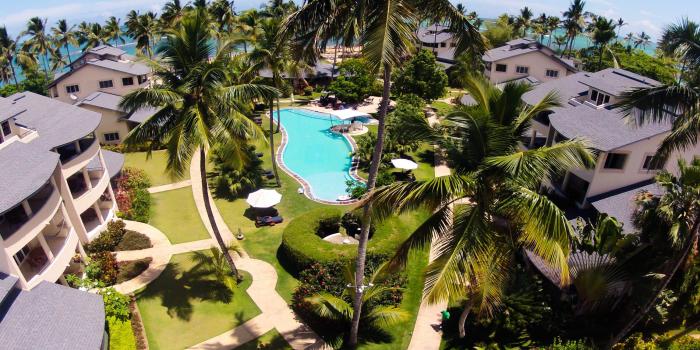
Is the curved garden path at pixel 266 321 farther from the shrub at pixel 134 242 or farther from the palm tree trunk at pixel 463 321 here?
the shrub at pixel 134 242

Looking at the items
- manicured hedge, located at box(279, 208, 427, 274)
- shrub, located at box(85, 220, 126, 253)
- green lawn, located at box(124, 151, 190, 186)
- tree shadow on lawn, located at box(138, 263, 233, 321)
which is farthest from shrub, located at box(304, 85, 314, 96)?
tree shadow on lawn, located at box(138, 263, 233, 321)

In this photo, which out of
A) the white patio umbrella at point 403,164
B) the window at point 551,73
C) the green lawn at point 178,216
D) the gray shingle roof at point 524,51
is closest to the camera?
the green lawn at point 178,216

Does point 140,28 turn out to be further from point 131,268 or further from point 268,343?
point 268,343

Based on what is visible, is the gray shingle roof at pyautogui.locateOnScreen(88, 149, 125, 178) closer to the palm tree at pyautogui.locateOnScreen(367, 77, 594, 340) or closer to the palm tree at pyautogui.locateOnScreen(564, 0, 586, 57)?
the palm tree at pyautogui.locateOnScreen(367, 77, 594, 340)

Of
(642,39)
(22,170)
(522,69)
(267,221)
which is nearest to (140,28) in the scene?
(267,221)

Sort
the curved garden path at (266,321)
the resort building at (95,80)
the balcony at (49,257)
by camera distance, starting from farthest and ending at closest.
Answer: the resort building at (95,80) < the balcony at (49,257) < the curved garden path at (266,321)

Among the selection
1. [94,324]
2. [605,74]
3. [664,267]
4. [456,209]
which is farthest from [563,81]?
[94,324]

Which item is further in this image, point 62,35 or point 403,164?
point 62,35

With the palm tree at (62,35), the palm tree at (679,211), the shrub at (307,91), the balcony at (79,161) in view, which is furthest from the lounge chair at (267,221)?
the palm tree at (62,35)
